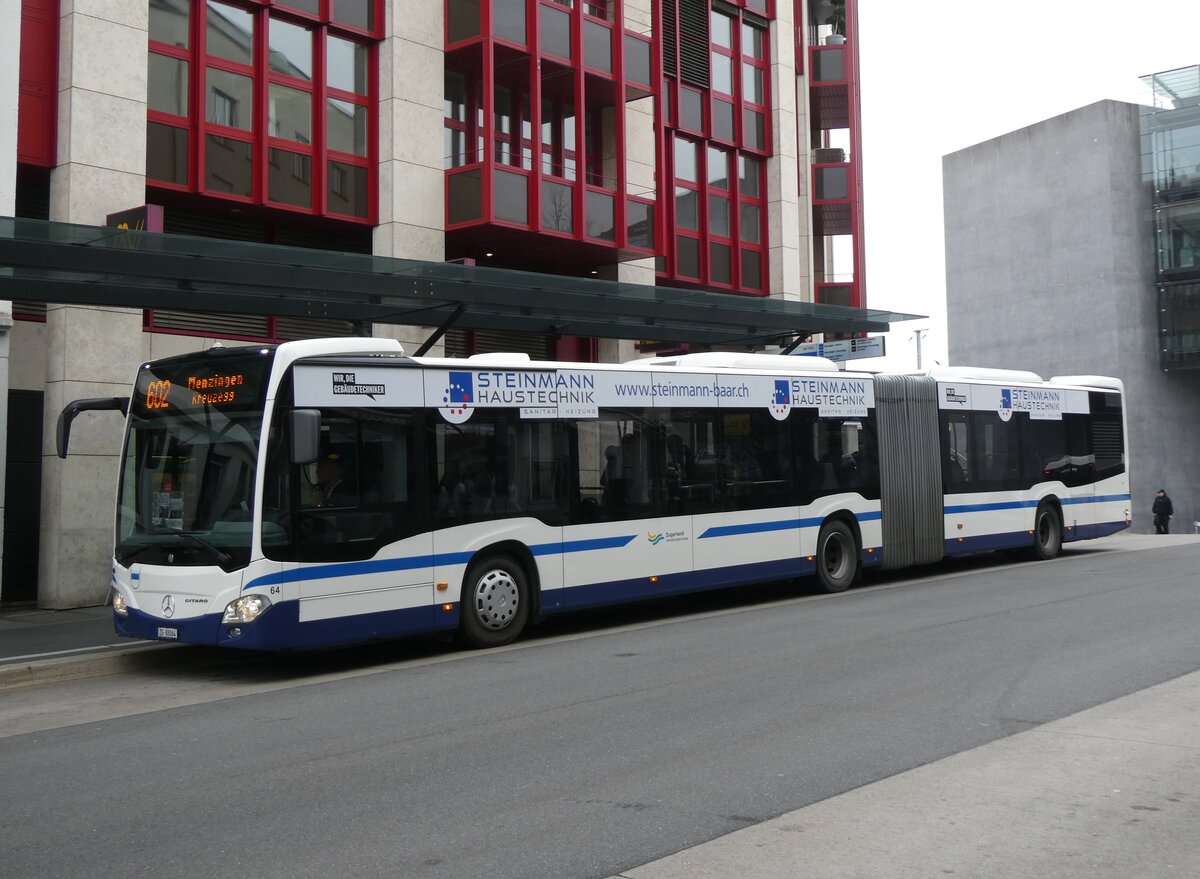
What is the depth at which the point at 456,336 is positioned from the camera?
73.3 feet

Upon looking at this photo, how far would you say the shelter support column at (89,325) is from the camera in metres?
16.6

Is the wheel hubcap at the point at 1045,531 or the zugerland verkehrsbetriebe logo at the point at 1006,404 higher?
the zugerland verkehrsbetriebe logo at the point at 1006,404

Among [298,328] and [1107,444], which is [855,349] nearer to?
[1107,444]

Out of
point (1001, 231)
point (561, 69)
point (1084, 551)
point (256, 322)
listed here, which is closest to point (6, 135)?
point (256, 322)

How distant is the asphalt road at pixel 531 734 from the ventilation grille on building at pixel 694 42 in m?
16.4

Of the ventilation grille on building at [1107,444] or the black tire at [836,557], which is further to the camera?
the ventilation grille on building at [1107,444]

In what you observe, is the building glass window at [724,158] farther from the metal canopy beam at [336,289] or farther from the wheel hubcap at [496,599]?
the wheel hubcap at [496,599]

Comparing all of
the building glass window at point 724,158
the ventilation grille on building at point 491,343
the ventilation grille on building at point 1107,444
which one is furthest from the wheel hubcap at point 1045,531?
the building glass window at point 724,158

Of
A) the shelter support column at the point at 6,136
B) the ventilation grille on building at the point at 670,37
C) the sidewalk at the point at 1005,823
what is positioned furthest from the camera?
the ventilation grille on building at the point at 670,37

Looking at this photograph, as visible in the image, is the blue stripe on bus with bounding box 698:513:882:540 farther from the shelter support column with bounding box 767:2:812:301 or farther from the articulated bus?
the shelter support column with bounding box 767:2:812:301

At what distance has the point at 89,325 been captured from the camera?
16.8 metres

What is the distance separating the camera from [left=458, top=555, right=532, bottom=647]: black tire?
12211 millimetres

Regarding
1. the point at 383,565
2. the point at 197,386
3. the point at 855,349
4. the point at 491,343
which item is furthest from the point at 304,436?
the point at 855,349

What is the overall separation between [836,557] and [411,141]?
10121 mm
